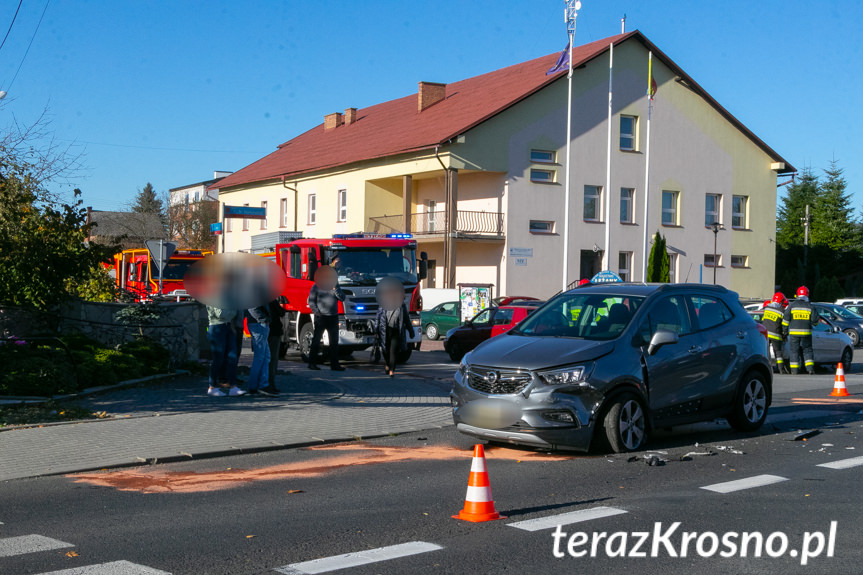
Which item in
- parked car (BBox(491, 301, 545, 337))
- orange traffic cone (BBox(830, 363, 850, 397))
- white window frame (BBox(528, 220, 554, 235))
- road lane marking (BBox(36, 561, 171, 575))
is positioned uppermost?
white window frame (BBox(528, 220, 554, 235))

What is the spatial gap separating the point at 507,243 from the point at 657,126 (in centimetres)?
1008

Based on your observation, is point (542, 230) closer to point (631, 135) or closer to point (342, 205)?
point (631, 135)

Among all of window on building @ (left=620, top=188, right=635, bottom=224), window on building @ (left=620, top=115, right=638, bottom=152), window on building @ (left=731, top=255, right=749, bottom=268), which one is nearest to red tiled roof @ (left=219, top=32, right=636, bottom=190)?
window on building @ (left=620, top=115, right=638, bottom=152)

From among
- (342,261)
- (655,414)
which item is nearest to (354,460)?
(655,414)

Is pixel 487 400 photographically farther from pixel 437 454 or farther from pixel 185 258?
pixel 185 258

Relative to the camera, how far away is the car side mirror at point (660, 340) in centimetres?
955

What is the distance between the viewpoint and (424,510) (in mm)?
7105

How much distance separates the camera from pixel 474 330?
22438 mm

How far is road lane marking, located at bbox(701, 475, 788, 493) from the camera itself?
7.89 metres

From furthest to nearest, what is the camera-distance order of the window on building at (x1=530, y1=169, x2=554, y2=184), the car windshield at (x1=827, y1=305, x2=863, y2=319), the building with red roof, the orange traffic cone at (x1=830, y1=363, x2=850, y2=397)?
the window on building at (x1=530, y1=169, x2=554, y2=184), the building with red roof, the car windshield at (x1=827, y1=305, x2=863, y2=319), the orange traffic cone at (x1=830, y1=363, x2=850, y2=397)

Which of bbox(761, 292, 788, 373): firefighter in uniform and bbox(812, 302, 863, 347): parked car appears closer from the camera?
bbox(761, 292, 788, 373): firefighter in uniform

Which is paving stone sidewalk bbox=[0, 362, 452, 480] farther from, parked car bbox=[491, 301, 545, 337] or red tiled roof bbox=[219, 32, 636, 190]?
red tiled roof bbox=[219, 32, 636, 190]

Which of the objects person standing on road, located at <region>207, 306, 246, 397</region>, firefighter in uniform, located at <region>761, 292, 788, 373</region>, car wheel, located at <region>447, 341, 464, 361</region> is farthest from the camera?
car wheel, located at <region>447, 341, 464, 361</region>

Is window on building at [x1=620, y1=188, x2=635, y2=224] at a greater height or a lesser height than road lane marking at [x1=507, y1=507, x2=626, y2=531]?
greater
